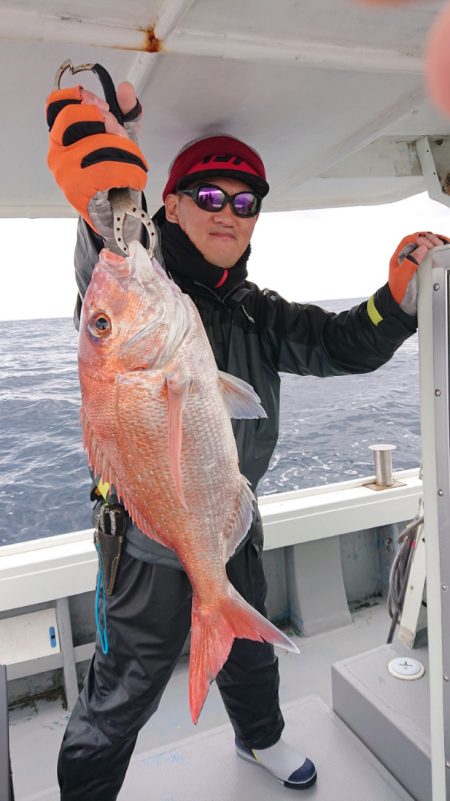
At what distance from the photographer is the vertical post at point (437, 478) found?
143 cm

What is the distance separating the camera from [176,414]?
114 centimetres

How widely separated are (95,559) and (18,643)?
20.9 inches

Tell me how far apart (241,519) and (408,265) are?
0.84 m

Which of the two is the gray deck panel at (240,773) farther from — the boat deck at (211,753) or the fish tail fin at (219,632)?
the fish tail fin at (219,632)

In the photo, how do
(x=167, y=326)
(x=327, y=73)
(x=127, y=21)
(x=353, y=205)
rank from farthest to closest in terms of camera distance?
(x=353, y=205) → (x=327, y=73) → (x=127, y=21) → (x=167, y=326)

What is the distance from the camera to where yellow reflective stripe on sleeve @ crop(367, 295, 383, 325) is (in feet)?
5.46

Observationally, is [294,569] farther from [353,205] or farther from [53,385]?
[53,385]

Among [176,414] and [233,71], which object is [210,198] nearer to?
[233,71]

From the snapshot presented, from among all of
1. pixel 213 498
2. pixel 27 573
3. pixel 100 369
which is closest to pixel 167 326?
pixel 100 369

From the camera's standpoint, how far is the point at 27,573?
8.59ft

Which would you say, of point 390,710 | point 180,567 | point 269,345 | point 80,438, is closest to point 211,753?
point 390,710

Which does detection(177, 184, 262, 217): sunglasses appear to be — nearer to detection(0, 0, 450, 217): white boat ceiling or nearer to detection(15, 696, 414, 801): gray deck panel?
detection(0, 0, 450, 217): white boat ceiling

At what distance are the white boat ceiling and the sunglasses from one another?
0.23 meters

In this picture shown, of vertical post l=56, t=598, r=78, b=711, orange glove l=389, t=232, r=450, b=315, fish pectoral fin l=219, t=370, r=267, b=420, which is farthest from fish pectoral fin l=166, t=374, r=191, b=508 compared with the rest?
vertical post l=56, t=598, r=78, b=711
